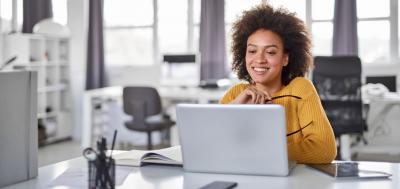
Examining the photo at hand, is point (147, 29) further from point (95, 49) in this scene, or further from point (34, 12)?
point (34, 12)

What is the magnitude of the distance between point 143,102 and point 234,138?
369cm

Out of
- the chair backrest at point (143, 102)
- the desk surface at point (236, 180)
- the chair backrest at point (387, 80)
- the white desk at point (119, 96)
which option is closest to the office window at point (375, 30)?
the chair backrest at point (387, 80)

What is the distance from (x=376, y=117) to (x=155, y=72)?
7.81ft

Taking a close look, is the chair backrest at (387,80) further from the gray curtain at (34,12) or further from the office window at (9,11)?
the office window at (9,11)

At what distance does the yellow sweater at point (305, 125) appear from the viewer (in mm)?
1688

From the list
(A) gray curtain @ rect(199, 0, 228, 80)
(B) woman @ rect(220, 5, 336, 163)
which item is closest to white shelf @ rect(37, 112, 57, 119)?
(A) gray curtain @ rect(199, 0, 228, 80)

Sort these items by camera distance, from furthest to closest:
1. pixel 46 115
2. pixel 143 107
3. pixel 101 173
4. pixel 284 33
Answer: pixel 46 115, pixel 143 107, pixel 284 33, pixel 101 173

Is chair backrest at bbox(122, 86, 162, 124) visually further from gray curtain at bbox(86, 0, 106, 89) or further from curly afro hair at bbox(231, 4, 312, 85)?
curly afro hair at bbox(231, 4, 312, 85)

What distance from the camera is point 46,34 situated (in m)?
6.09

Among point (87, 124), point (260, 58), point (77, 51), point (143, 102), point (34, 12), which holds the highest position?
point (34, 12)

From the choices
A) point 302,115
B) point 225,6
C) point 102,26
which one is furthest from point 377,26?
point 302,115

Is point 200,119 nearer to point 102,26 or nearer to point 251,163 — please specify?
point 251,163

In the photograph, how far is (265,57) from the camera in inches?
72.2


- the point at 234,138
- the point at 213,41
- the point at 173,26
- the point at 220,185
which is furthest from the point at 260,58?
the point at 173,26
